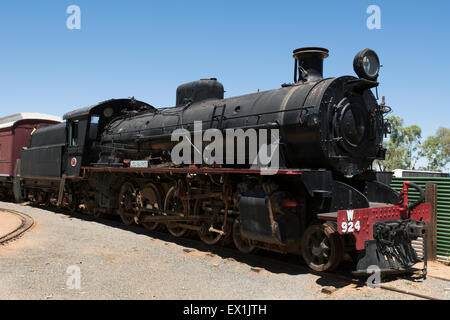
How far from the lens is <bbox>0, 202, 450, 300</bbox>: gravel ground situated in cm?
506

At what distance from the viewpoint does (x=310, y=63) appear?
7461mm

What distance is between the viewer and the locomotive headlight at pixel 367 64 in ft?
22.4

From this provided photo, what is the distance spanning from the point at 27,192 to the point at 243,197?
12993mm

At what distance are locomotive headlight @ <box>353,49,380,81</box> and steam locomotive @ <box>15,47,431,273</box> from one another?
0.02 meters

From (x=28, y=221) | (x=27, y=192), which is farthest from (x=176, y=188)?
(x=27, y=192)

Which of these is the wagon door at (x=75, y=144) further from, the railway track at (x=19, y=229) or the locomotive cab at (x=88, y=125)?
the railway track at (x=19, y=229)

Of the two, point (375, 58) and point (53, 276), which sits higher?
point (375, 58)

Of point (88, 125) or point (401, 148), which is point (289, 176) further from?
point (401, 148)

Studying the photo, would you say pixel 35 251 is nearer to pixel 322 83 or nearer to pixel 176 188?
pixel 176 188

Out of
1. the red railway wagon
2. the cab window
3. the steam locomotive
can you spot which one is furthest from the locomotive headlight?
the red railway wagon

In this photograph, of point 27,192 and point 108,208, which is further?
point 27,192

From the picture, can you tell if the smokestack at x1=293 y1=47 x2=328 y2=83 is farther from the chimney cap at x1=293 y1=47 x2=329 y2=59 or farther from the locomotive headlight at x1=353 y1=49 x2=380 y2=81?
the locomotive headlight at x1=353 y1=49 x2=380 y2=81

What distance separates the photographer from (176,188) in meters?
8.70
